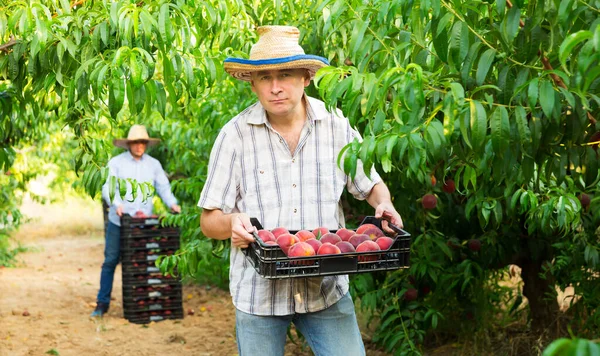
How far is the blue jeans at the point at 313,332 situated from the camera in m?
2.72

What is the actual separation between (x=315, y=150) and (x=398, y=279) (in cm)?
188

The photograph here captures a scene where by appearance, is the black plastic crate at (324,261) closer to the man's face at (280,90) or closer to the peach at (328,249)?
the peach at (328,249)

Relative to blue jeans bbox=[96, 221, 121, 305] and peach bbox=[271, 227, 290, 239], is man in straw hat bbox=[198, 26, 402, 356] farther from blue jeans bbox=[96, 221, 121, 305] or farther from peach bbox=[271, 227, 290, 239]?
blue jeans bbox=[96, 221, 121, 305]

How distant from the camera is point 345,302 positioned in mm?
2807

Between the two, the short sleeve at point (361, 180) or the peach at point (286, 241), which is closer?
the peach at point (286, 241)

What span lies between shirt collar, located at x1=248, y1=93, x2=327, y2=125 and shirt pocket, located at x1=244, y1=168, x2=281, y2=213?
0.17m

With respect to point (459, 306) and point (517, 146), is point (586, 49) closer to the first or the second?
point (517, 146)

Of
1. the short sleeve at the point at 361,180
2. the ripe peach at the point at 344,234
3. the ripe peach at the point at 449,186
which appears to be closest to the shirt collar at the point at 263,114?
Result: the short sleeve at the point at 361,180

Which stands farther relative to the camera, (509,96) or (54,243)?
(54,243)

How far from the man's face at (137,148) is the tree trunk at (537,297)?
3550mm

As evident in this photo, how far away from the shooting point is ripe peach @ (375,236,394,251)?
2.57 meters

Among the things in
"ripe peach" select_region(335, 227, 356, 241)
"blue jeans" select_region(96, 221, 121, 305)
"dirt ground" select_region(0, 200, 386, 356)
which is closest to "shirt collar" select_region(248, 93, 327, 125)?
"ripe peach" select_region(335, 227, 356, 241)

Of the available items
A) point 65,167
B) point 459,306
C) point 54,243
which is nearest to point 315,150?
point 459,306

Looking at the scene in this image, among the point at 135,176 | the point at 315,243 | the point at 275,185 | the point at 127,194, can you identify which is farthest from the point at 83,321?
the point at 315,243
